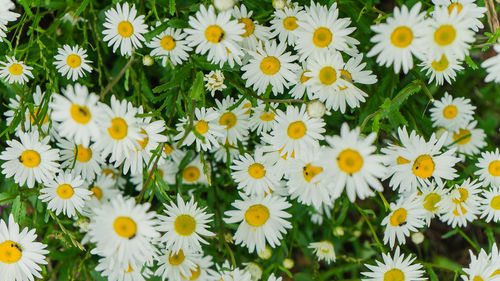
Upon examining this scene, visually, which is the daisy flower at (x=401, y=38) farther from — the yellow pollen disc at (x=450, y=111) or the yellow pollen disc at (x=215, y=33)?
the yellow pollen disc at (x=450, y=111)

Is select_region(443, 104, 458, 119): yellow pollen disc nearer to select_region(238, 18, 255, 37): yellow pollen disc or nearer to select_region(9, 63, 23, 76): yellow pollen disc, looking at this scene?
select_region(238, 18, 255, 37): yellow pollen disc

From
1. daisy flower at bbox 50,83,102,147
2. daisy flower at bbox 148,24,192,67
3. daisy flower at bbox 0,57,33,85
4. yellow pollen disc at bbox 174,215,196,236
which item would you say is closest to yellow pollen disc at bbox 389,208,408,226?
yellow pollen disc at bbox 174,215,196,236

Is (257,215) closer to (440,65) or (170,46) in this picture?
(170,46)

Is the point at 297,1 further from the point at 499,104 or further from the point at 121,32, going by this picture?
the point at 499,104

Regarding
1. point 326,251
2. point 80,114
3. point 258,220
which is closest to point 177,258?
point 258,220

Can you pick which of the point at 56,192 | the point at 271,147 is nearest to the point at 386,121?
the point at 271,147

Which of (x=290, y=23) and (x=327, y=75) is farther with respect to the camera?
(x=290, y=23)

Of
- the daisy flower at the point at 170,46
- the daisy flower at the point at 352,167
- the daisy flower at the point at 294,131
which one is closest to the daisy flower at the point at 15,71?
the daisy flower at the point at 170,46
